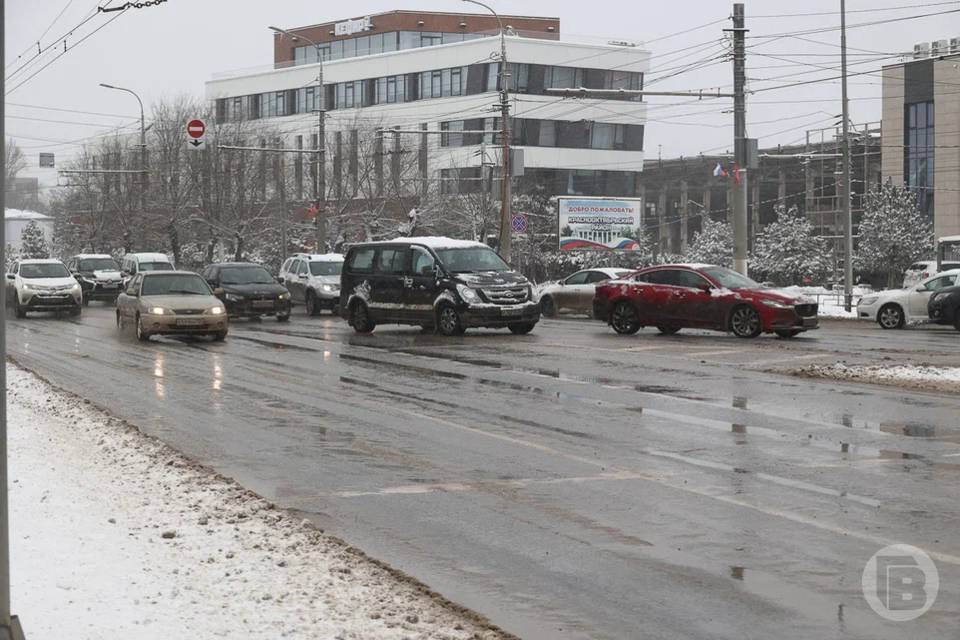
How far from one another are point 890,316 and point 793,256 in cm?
3533

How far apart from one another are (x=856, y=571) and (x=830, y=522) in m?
1.30

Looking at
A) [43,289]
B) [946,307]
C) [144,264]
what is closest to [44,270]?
[43,289]

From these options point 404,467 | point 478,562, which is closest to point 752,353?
point 404,467

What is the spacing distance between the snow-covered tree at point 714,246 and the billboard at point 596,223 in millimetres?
9994

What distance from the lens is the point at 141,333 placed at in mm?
26250

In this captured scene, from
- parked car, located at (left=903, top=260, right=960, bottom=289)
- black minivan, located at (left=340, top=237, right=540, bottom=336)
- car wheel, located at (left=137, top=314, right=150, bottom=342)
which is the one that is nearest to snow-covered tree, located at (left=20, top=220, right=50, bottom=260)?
parked car, located at (left=903, top=260, right=960, bottom=289)

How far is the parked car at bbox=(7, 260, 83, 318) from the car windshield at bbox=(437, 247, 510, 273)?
14.4 m

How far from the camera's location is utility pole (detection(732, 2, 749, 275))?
3525 cm

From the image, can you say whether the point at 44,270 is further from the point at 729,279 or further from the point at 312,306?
the point at 729,279

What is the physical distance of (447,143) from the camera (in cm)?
8650

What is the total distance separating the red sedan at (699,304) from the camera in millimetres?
25609

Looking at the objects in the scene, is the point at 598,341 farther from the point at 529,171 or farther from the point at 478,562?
the point at 529,171

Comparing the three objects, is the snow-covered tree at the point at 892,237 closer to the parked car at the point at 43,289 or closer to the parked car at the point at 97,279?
the parked car at the point at 97,279

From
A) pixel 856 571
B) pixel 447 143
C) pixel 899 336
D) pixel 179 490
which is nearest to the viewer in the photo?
pixel 856 571
